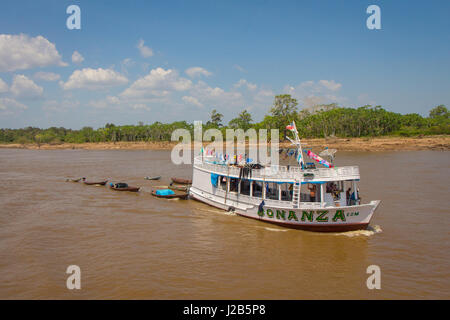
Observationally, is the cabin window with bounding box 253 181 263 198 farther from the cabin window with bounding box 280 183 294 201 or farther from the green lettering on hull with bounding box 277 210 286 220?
the green lettering on hull with bounding box 277 210 286 220

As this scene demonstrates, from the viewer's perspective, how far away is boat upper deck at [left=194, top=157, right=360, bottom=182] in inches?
589

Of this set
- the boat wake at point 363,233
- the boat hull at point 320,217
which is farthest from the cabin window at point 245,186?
the boat wake at point 363,233

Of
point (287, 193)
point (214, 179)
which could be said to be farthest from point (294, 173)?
point (214, 179)

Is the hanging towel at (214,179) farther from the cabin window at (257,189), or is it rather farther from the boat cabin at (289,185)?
the cabin window at (257,189)

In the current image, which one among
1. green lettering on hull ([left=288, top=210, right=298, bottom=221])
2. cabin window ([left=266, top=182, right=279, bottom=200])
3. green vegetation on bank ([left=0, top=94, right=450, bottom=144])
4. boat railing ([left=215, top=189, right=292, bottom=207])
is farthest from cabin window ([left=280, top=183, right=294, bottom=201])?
green vegetation on bank ([left=0, top=94, right=450, bottom=144])

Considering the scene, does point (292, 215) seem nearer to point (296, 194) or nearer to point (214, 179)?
point (296, 194)

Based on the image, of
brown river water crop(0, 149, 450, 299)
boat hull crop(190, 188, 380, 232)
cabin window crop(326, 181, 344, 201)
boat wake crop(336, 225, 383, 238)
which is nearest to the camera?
brown river water crop(0, 149, 450, 299)

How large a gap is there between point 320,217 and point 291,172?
281cm

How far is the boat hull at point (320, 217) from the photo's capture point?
1459 cm

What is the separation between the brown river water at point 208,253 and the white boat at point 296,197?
2.33 feet

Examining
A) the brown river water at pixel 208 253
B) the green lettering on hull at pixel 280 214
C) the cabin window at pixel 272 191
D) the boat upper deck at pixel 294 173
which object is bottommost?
the brown river water at pixel 208 253

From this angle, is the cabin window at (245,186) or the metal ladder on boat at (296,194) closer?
the metal ladder on boat at (296,194)
